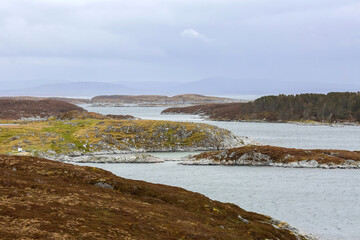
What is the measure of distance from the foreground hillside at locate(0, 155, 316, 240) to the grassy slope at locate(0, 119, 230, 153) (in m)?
59.0

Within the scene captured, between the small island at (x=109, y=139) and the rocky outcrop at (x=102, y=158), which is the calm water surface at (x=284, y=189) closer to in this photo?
the rocky outcrop at (x=102, y=158)

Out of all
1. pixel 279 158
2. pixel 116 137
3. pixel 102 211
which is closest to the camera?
pixel 102 211

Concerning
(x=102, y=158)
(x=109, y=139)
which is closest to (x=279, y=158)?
(x=102, y=158)

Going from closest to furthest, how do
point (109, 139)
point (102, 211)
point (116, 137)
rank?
point (102, 211)
point (109, 139)
point (116, 137)

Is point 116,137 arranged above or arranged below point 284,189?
above

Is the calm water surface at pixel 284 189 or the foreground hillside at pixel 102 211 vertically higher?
the foreground hillside at pixel 102 211

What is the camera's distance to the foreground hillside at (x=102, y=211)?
21.8 metres

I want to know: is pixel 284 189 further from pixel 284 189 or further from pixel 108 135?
pixel 108 135

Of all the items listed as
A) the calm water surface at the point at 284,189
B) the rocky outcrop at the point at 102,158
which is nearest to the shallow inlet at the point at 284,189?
the calm water surface at the point at 284,189

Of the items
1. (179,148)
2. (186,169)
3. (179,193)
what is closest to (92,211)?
(179,193)

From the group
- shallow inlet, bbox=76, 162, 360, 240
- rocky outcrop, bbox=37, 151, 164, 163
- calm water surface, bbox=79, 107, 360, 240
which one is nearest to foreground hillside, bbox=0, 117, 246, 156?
rocky outcrop, bbox=37, 151, 164, 163

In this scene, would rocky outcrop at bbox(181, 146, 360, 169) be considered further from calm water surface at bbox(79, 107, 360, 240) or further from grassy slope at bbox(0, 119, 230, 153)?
grassy slope at bbox(0, 119, 230, 153)

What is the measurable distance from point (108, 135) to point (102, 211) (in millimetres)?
80105

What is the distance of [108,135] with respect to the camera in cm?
10494
